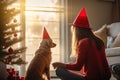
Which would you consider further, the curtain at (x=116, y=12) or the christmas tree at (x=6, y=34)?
the curtain at (x=116, y=12)

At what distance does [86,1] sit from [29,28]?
129 cm

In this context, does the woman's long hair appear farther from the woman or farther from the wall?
the wall

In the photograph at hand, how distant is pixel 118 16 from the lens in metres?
5.70

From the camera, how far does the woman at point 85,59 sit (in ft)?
8.43

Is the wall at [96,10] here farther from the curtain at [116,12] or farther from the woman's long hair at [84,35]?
the woman's long hair at [84,35]

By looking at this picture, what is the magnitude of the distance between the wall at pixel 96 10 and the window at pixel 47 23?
0.26 meters

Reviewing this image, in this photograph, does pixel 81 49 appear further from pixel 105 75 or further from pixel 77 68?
pixel 105 75

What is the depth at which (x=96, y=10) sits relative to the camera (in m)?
5.84

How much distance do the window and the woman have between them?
2842 millimetres

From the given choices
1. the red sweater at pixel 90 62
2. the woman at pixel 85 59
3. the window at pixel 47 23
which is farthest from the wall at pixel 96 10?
the red sweater at pixel 90 62

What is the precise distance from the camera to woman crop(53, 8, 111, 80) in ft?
8.43

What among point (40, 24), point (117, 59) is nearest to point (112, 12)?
point (40, 24)

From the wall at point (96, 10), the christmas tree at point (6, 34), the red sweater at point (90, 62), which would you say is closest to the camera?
the red sweater at point (90, 62)

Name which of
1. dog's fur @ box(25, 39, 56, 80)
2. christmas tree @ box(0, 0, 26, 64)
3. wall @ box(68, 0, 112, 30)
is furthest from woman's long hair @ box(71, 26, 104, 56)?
wall @ box(68, 0, 112, 30)
